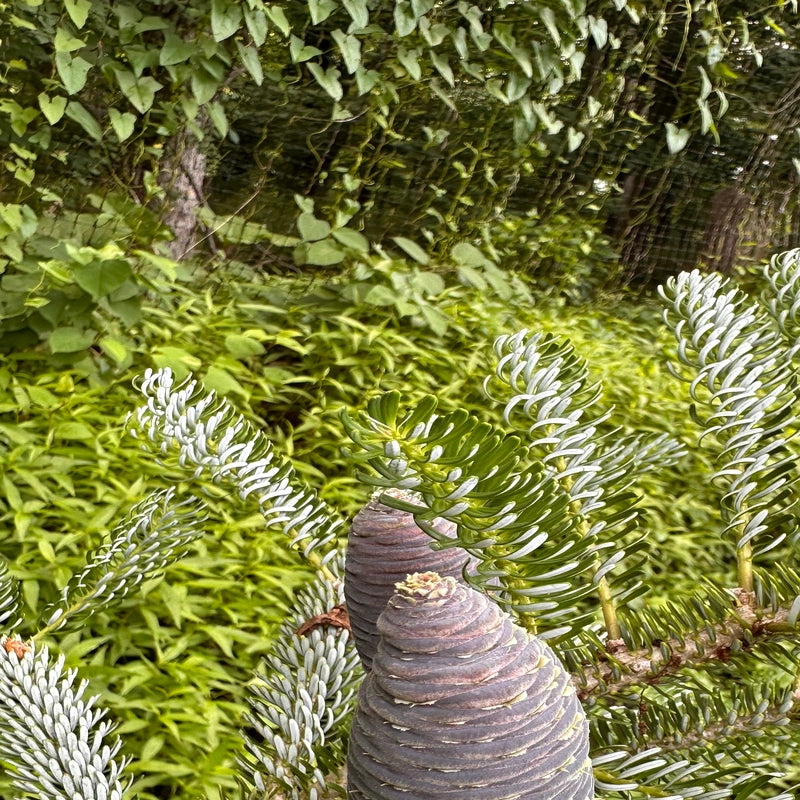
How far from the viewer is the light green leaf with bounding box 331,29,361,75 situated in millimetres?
1778

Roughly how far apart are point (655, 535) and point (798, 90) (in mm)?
2025

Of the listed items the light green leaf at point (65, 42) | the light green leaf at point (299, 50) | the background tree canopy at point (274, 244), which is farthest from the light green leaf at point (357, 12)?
the light green leaf at point (65, 42)

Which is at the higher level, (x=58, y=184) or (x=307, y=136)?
(x=307, y=136)

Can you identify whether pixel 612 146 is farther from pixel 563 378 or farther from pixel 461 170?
pixel 563 378

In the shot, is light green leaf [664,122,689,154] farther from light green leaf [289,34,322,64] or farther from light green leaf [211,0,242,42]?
light green leaf [211,0,242,42]

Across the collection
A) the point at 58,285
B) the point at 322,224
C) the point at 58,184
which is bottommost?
the point at 58,285

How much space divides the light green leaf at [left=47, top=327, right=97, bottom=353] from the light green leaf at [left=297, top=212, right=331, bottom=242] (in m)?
0.60

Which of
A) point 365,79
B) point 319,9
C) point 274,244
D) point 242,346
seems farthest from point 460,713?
point 274,244

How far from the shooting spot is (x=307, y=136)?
2064 mm

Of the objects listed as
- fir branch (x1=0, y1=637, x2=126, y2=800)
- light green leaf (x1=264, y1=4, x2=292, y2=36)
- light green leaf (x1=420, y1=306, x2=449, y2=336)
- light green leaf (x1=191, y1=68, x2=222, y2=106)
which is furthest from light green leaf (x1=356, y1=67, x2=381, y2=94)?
fir branch (x1=0, y1=637, x2=126, y2=800)

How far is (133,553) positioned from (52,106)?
58.4 inches

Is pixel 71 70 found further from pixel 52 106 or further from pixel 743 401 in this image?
pixel 743 401

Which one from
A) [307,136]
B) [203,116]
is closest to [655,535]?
[307,136]

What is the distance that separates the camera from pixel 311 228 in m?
1.94
